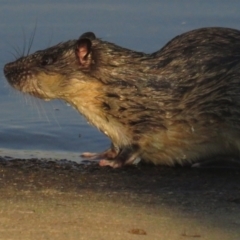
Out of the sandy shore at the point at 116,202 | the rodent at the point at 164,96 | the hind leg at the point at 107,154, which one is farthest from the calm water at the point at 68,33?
the sandy shore at the point at 116,202

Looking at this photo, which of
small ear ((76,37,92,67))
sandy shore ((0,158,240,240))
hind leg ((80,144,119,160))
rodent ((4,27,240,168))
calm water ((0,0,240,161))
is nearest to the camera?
sandy shore ((0,158,240,240))

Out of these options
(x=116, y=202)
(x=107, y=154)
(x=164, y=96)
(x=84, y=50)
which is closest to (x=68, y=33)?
(x=84, y=50)

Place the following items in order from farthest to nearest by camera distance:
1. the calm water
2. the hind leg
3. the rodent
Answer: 1. the calm water
2. the hind leg
3. the rodent

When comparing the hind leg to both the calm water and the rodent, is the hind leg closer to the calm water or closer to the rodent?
the rodent

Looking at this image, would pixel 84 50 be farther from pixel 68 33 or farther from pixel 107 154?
pixel 68 33

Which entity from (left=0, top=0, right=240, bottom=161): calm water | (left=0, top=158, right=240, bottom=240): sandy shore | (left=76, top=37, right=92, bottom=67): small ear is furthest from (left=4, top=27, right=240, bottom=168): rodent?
(left=0, top=0, right=240, bottom=161): calm water

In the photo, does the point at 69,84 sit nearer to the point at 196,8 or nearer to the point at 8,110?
the point at 8,110

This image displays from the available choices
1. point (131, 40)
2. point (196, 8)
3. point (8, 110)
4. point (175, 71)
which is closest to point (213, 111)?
point (175, 71)

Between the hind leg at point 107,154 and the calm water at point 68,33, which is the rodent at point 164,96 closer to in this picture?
the hind leg at point 107,154
